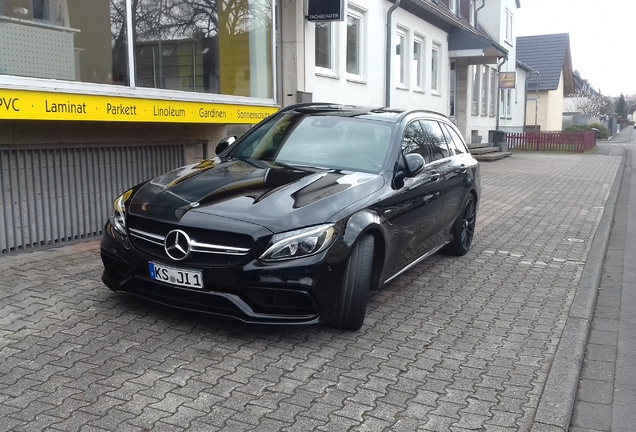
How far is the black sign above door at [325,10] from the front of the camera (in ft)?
40.7

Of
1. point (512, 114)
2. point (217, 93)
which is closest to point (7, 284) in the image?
point (217, 93)

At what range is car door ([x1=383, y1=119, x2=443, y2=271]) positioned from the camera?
17.6ft

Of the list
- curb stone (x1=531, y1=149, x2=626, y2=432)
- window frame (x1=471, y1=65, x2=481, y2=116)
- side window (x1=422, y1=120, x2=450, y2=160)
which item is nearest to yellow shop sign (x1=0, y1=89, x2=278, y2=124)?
side window (x1=422, y1=120, x2=450, y2=160)

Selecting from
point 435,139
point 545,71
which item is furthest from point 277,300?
point 545,71

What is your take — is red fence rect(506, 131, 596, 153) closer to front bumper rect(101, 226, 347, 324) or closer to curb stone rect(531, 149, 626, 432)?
curb stone rect(531, 149, 626, 432)

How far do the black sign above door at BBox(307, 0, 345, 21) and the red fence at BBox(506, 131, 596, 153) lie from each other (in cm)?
2455

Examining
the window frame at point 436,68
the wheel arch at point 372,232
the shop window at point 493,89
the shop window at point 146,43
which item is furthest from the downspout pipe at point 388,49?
the shop window at point 493,89

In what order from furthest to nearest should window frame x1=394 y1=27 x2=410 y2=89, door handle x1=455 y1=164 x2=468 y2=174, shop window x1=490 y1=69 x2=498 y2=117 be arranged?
shop window x1=490 y1=69 x2=498 y2=117 < window frame x1=394 y1=27 x2=410 y2=89 < door handle x1=455 y1=164 x2=468 y2=174

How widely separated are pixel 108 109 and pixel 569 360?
5.06 meters

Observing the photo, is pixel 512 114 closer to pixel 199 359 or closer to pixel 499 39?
pixel 499 39

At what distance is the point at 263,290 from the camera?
427cm

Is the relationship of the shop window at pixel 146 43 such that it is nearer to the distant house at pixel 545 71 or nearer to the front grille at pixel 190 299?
the front grille at pixel 190 299

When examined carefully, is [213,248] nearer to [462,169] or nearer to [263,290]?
[263,290]

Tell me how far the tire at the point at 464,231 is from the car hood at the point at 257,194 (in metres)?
2.40
